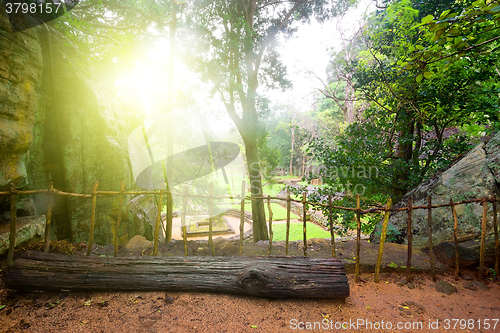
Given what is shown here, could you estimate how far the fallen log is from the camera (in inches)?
109

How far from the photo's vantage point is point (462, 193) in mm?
4180

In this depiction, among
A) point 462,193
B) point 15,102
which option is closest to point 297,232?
point 462,193

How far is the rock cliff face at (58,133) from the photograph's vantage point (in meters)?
3.42

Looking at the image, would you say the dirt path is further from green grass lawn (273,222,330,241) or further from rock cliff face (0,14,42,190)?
green grass lawn (273,222,330,241)

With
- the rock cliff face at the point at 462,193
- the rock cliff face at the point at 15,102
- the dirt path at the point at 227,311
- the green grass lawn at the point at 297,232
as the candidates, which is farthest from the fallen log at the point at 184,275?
the green grass lawn at the point at 297,232

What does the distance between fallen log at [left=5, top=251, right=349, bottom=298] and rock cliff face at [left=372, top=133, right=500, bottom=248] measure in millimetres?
2805

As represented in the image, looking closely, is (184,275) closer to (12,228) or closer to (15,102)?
(12,228)

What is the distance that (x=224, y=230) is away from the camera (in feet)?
43.2

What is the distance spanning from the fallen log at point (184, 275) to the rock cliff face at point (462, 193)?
→ 281 centimetres

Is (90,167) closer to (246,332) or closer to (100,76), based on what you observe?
(100,76)

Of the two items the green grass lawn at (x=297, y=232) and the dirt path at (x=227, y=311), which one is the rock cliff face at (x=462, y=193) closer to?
the dirt path at (x=227, y=311)

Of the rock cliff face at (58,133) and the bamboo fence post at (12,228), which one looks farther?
the rock cliff face at (58,133)

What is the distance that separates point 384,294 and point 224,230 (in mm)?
10962

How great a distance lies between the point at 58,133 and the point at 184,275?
4.34 m
